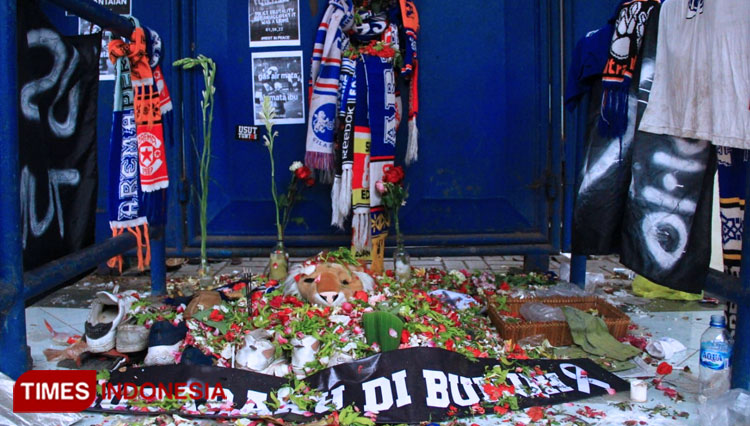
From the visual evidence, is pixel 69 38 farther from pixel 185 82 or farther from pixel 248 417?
pixel 248 417

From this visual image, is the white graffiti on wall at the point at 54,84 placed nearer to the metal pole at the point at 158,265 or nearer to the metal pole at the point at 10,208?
the metal pole at the point at 10,208

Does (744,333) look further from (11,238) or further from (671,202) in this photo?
(11,238)

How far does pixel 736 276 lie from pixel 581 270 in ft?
4.50

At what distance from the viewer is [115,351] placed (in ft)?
8.95

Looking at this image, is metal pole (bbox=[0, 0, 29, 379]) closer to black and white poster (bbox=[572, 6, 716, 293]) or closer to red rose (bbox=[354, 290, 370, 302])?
red rose (bbox=[354, 290, 370, 302])

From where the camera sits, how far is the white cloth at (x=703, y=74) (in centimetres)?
218

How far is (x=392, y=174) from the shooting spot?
13.1 feet

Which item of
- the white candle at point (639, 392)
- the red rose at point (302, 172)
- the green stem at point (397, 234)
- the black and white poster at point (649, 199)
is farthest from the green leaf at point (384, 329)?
the red rose at point (302, 172)

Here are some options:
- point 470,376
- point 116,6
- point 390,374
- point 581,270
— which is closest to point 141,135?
point 116,6

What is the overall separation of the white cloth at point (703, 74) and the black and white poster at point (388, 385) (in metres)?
1.12

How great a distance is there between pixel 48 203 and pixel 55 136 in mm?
317

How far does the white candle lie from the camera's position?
2.38 m

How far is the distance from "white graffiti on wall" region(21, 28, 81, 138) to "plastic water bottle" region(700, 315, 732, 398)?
2.97m

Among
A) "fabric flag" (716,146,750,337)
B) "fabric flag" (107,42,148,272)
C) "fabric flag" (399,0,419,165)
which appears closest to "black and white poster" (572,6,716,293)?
"fabric flag" (716,146,750,337)
